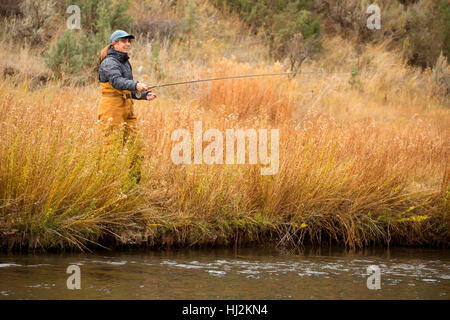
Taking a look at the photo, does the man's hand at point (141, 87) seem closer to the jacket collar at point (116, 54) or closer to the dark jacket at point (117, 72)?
the dark jacket at point (117, 72)

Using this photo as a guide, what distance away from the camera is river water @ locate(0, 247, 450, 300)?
5.35m

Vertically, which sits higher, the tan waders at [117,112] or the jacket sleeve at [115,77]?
the jacket sleeve at [115,77]

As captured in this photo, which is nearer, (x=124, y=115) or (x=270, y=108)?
(x=124, y=115)

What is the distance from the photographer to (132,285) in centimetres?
552

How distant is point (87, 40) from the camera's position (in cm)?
1363

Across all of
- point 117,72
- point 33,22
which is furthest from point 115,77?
point 33,22

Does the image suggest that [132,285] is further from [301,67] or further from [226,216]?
[301,67]

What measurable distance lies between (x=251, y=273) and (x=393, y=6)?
17.7 meters

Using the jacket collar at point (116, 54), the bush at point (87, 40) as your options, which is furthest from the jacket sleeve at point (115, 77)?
the bush at point (87, 40)

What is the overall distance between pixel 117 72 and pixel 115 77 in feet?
0.30

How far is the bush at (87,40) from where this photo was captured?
12.7m

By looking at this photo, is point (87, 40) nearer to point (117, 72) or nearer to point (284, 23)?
point (284, 23)

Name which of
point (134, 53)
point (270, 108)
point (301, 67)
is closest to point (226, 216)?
point (270, 108)

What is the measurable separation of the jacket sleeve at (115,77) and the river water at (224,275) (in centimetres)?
173
